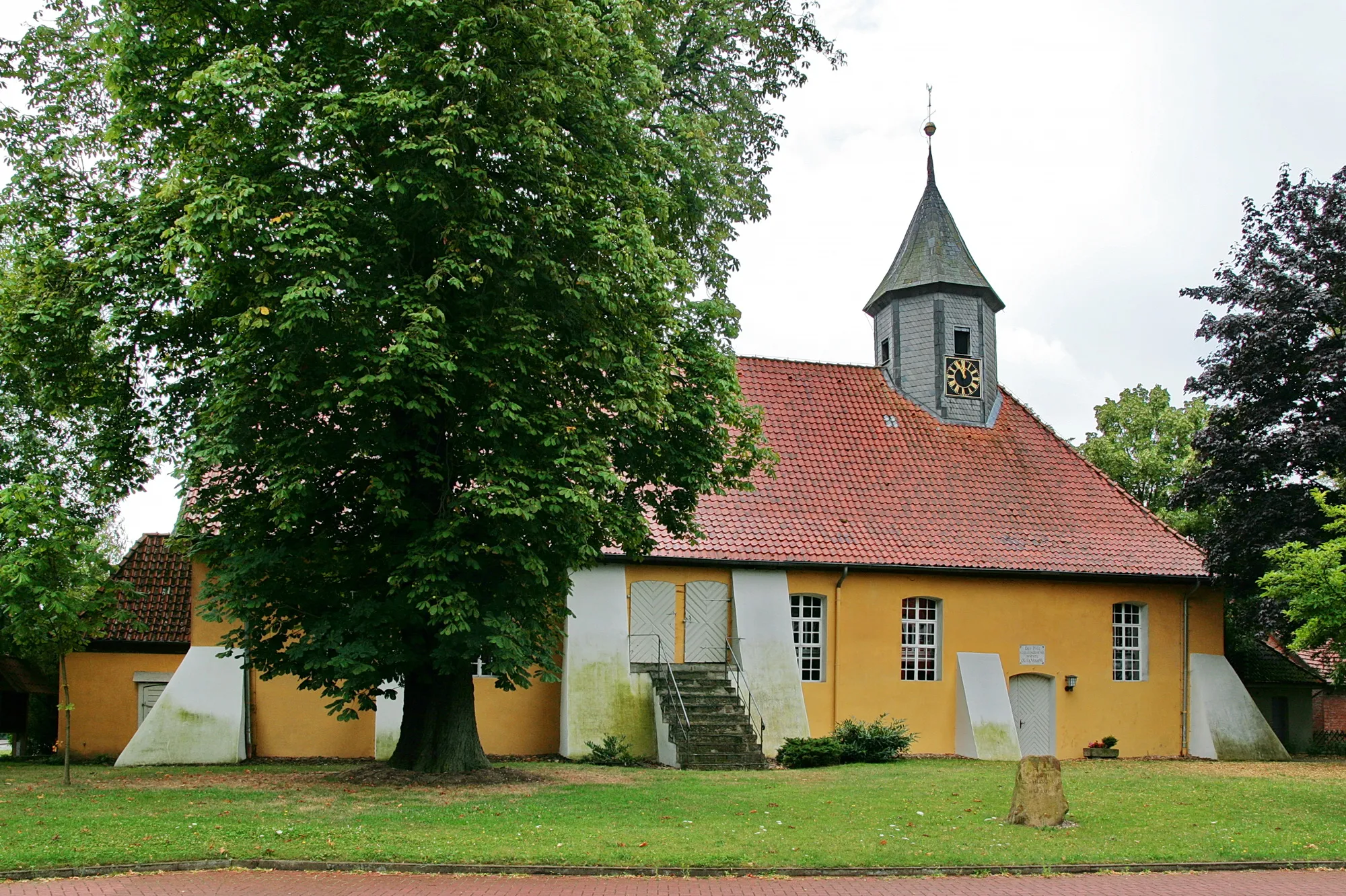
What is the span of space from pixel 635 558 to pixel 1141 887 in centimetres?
962

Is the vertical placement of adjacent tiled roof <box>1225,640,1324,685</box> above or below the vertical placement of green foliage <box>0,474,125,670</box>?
below

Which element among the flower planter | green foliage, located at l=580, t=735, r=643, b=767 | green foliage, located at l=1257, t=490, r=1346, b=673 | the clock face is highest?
the clock face

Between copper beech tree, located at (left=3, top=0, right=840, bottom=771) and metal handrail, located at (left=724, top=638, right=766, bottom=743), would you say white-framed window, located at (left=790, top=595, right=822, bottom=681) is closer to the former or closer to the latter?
metal handrail, located at (left=724, top=638, right=766, bottom=743)

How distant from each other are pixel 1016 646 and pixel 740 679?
6.06 metres

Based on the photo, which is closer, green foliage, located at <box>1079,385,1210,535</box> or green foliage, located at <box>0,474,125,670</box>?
green foliage, located at <box>0,474,125,670</box>

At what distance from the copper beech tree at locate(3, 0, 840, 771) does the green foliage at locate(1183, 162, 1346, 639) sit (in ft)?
40.6

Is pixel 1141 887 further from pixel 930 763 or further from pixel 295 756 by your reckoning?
pixel 295 756

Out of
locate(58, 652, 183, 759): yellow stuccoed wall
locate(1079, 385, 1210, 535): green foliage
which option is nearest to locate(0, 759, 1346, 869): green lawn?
locate(58, 652, 183, 759): yellow stuccoed wall

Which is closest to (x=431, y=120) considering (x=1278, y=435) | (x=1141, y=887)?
Answer: (x=1141, y=887)

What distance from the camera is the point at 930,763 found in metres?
20.8

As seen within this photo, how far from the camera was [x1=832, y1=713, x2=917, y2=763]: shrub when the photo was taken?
20.7 m

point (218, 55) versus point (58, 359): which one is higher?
point (218, 55)

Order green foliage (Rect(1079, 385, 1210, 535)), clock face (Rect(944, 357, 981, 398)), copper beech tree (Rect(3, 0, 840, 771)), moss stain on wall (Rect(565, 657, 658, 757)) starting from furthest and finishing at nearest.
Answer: green foliage (Rect(1079, 385, 1210, 535)), clock face (Rect(944, 357, 981, 398)), moss stain on wall (Rect(565, 657, 658, 757)), copper beech tree (Rect(3, 0, 840, 771))

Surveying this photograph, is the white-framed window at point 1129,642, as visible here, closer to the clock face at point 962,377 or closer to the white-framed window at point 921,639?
the white-framed window at point 921,639
